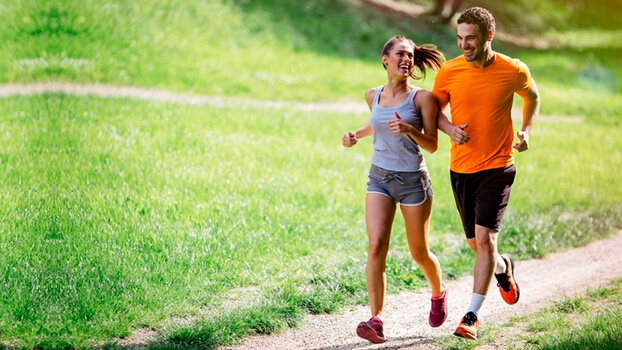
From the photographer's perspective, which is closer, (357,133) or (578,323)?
(357,133)

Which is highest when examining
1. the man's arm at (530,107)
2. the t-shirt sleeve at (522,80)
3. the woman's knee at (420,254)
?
the t-shirt sleeve at (522,80)

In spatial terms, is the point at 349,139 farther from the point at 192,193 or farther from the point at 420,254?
the point at 192,193

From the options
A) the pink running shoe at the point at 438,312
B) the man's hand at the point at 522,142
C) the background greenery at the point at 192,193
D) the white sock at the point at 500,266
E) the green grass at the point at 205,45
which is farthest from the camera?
the green grass at the point at 205,45

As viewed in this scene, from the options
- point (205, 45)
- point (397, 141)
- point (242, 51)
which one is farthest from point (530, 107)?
point (242, 51)

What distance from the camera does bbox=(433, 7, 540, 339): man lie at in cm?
572

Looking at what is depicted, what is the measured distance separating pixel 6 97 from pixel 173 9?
30.9 feet

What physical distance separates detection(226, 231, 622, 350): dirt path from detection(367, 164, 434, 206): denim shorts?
4.05 ft

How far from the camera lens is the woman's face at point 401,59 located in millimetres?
5543

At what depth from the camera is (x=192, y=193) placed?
29.9 feet

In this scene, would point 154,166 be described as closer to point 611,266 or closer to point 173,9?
point 611,266

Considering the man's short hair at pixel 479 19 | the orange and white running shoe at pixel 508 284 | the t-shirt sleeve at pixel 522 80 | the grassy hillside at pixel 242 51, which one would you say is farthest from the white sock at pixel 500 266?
the grassy hillside at pixel 242 51

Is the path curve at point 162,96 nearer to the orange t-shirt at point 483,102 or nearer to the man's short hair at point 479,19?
the orange t-shirt at point 483,102

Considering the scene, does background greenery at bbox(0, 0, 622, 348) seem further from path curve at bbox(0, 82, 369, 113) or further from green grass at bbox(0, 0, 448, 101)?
path curve at bbox(0, 82, 369, 113)

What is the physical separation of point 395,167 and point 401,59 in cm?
84
